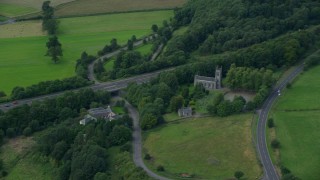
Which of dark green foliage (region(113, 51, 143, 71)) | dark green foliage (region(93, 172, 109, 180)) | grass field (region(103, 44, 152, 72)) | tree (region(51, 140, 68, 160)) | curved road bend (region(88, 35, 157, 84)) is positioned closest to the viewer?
dark green foliage (region(93, 172, 109, 180))

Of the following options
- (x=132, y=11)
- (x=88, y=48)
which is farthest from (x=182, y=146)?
(x=132, y=11)

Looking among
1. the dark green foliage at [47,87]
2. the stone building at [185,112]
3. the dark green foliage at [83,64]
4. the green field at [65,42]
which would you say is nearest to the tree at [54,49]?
the green field at [65,42]

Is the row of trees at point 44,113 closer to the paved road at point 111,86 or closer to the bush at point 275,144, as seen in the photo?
the paved road at point 111,86

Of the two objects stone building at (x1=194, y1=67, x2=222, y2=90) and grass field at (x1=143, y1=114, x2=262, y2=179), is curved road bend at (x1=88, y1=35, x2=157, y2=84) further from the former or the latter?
grass field at (x1=143, y1=114, x2=262, y2=179)

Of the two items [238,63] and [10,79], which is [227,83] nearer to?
[238,63]

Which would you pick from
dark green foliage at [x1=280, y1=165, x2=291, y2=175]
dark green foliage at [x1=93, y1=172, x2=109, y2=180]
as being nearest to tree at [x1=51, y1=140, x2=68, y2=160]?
dark green foliage at [x1=93, y1=172, x2=109, y2=180]

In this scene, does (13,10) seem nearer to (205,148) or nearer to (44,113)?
(44,113)

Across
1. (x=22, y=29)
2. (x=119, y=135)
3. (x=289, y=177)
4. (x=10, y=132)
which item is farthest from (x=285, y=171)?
(x=22, y=29)
